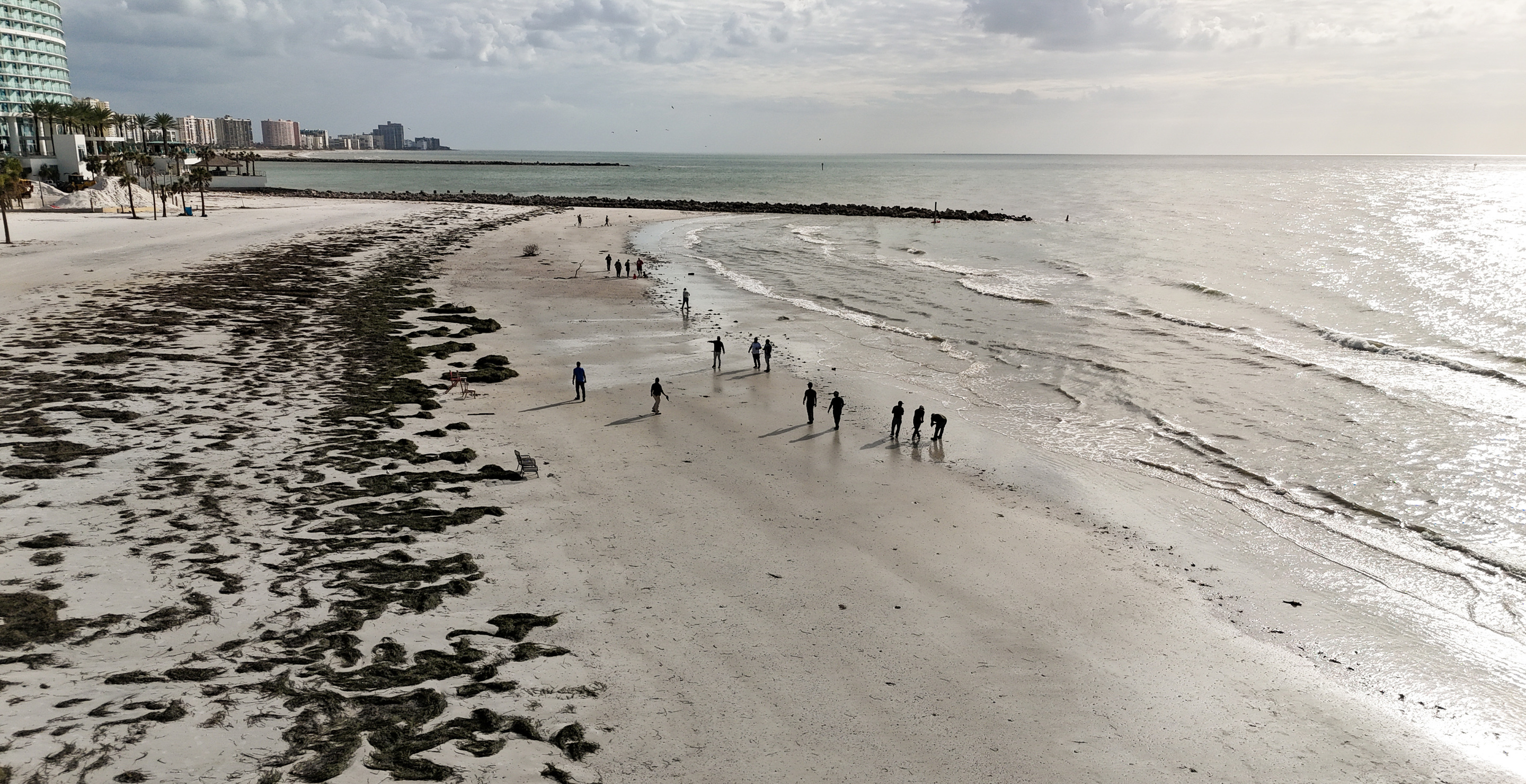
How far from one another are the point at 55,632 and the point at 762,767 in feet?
31.6

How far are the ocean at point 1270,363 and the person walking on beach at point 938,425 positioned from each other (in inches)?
85.5

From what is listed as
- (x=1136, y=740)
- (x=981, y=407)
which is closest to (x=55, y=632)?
(x=1136, y=740)

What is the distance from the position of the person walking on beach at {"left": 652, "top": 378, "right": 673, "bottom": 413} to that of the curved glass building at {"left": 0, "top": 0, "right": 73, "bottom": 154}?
143 metres

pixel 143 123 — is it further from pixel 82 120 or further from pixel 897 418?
pixel 897 418

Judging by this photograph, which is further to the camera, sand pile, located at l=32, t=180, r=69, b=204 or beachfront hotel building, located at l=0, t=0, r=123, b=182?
beachfront hotel building, located at l=0, t=0, r=123, b=182

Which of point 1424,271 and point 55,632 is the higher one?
point 1424,271

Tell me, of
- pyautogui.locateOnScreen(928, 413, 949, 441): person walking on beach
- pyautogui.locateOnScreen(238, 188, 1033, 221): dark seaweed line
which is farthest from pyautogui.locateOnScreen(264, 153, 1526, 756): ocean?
pyautogui.locateOnScreen(238, 188, 1033, 221): dark seaweed line

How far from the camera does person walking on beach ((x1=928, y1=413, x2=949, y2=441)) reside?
68.4 feet

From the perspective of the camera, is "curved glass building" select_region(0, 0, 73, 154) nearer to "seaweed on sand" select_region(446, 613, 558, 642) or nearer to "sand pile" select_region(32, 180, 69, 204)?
"sand pile" select_region(32, 180, 69, 204)

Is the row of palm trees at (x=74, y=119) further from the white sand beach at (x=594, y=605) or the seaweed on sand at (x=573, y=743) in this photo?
the seaweed on sand at (x=573, y=743)

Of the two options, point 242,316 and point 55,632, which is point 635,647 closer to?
point 55,632

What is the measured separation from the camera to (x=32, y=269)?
38.4 m

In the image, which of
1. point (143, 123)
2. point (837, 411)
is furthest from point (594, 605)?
point (143, 123)

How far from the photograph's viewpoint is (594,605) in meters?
12.6
